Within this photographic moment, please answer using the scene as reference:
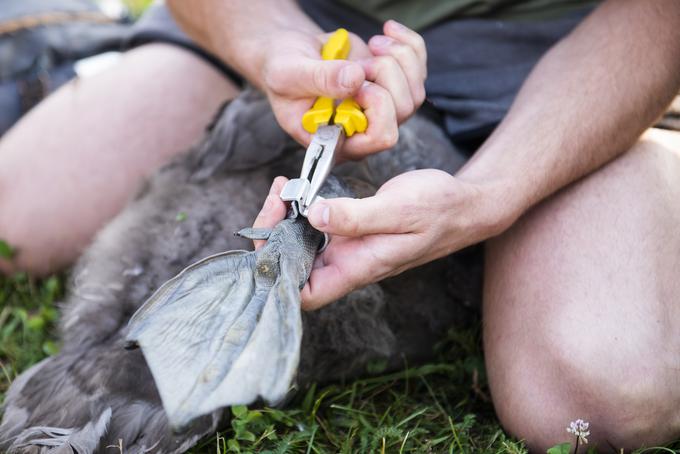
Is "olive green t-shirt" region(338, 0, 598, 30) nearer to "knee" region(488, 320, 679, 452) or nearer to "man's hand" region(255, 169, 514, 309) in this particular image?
"man's hand" region(255, 169, 514, 309)

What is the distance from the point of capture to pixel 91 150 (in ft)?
6.74

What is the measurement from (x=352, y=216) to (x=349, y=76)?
0.94ft

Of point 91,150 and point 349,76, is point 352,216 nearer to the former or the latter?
point 349,76

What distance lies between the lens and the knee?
1.26m

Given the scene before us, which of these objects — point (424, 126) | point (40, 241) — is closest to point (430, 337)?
point (424, 126)

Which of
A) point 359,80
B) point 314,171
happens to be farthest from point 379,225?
point 359,80

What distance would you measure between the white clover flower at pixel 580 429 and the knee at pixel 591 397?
0.03 metres

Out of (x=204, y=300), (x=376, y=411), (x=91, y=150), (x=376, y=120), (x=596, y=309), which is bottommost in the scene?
(x=376, y=411)

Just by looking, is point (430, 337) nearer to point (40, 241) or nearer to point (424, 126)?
point (424, 126)

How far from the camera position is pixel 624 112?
1.45 metres

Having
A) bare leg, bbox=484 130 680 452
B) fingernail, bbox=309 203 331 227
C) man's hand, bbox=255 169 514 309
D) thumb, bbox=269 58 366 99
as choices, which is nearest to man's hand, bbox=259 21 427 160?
thumb, bbox=269 58 366 99

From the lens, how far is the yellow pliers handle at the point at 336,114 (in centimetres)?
126

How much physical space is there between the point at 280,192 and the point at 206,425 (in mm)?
445

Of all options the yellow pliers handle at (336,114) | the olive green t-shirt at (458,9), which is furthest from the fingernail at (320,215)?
the olive green t-shirt at (458,9)
